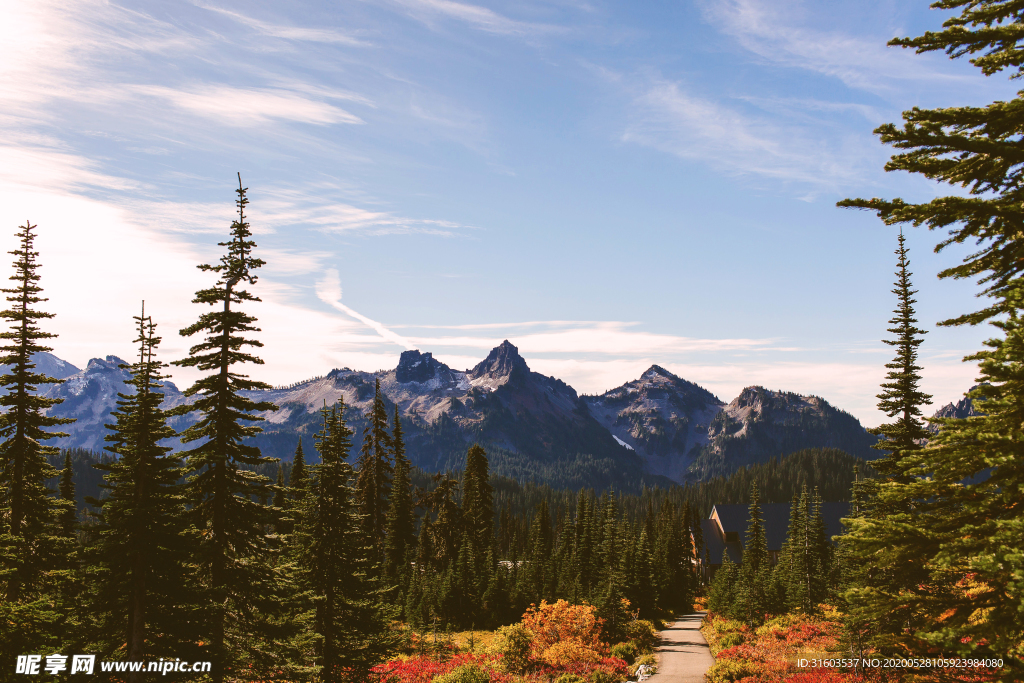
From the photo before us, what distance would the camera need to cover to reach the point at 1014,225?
9.43m

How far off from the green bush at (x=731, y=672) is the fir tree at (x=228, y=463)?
3094cm

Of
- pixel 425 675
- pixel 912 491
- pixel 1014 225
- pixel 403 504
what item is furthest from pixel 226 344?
pixel 403 504

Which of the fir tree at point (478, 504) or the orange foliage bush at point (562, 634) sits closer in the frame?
the orange foliage bush at point (562, 634)

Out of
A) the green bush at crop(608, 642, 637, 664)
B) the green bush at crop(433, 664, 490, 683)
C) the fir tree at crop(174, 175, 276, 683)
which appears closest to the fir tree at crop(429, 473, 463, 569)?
the green bush at crop(608, 642, 637, 664)

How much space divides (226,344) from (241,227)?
158 inches

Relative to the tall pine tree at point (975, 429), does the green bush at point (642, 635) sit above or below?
below

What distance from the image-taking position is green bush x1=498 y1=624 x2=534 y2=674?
38.7m

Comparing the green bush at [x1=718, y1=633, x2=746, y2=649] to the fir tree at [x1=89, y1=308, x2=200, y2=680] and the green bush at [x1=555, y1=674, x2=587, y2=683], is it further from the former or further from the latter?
the fir tree at [x1=89, y1=308, x2=200, y2=680]

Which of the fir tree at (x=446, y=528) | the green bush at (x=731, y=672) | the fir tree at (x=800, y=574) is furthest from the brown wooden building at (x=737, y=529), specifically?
the green bush at (x=731, y=672)

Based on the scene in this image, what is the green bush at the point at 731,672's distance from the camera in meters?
37.5

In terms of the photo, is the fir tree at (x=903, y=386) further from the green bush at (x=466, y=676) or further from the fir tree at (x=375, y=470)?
the fir tree at (x=375, y=470)

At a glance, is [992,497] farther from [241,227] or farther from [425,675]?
[425,675]

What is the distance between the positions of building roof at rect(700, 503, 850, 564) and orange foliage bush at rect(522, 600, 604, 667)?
85.1 m

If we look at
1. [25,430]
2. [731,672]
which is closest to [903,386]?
[731,672]
